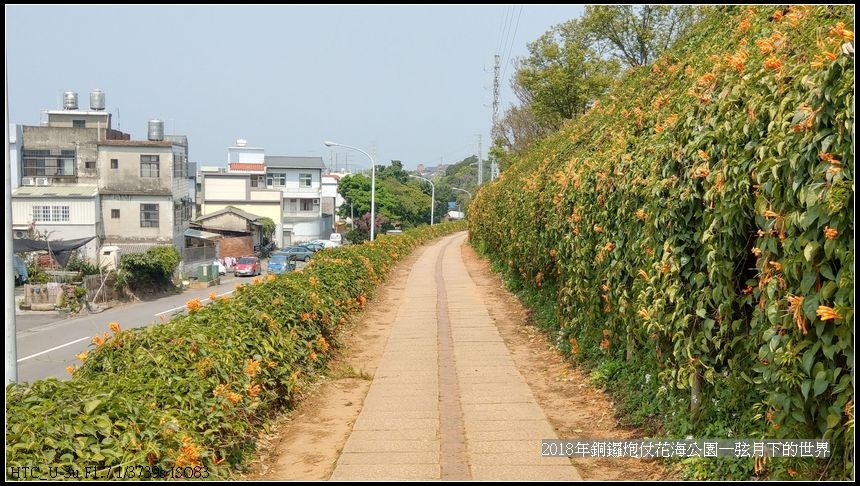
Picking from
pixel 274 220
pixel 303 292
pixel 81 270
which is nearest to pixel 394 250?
pixel 81 270

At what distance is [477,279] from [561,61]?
299 inches

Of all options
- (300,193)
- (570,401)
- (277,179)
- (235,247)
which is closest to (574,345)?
(570,401)

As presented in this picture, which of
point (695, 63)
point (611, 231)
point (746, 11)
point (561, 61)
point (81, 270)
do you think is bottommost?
point (81, 270)

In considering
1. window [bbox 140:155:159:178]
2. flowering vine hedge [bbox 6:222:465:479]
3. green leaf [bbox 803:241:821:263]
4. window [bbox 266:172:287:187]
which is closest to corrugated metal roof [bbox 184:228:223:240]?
window [bbox 140:155:159:178]

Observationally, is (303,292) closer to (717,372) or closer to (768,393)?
(717,372)

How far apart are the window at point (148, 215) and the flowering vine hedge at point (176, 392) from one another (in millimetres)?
34750

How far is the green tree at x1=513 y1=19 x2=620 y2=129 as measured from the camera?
23.3m

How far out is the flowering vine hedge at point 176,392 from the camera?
4.15 m

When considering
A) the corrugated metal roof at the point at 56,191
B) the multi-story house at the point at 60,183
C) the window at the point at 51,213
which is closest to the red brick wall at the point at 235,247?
the multi-story house at the point at 60,183

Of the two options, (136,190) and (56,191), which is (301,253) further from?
(56,191)

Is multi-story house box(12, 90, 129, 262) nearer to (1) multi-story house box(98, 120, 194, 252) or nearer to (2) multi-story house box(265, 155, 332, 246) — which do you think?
(1) multi-story house box(98, 120, 194, 252)

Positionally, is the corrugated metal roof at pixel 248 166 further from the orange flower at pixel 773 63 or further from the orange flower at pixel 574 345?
the orange flower at pixel 773 63

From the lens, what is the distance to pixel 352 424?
268 inches

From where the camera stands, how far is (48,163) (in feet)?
142
